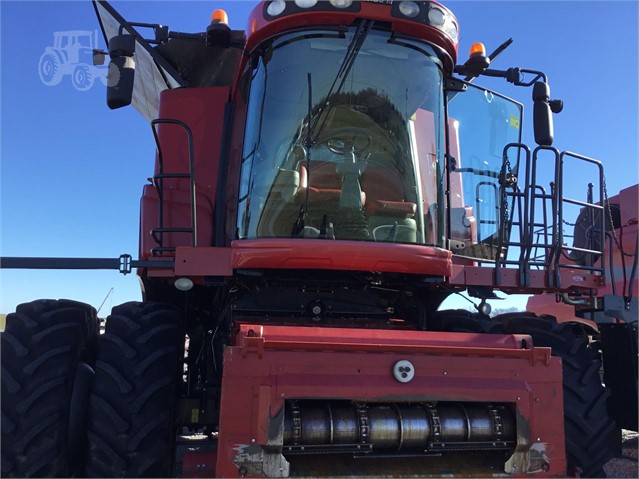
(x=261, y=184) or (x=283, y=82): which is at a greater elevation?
(x=283, y=82)

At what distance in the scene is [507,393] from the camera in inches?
121

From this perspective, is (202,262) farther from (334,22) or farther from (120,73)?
(334,22)

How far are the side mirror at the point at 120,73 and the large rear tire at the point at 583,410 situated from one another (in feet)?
11.1

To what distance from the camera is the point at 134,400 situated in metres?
3.27

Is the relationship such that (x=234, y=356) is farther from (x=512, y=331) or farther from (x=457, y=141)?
(x=457, y=141)

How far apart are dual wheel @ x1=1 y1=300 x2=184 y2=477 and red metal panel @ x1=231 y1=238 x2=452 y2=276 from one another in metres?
0.81

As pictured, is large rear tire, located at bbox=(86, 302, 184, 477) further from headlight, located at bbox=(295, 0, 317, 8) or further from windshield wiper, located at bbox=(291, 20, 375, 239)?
headlight, located at bbox=(295, 0, 317, 8)

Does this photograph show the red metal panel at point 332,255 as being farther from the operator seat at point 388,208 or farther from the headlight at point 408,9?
the headlight at point 408,9

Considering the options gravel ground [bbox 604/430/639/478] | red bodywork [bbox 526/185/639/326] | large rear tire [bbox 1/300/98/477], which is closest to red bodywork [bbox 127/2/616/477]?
large rear tire [bbox 1/300/98/477]

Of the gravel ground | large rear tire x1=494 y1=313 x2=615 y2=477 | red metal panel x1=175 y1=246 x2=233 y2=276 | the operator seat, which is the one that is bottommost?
the gravel ground

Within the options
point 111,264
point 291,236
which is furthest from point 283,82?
point 111,264

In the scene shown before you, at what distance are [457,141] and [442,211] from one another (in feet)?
3.69

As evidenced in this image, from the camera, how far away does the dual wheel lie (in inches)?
127

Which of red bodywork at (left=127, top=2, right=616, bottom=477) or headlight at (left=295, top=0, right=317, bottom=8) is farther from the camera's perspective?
headlight at (left=295, top=0, right=317, bottom=8)
